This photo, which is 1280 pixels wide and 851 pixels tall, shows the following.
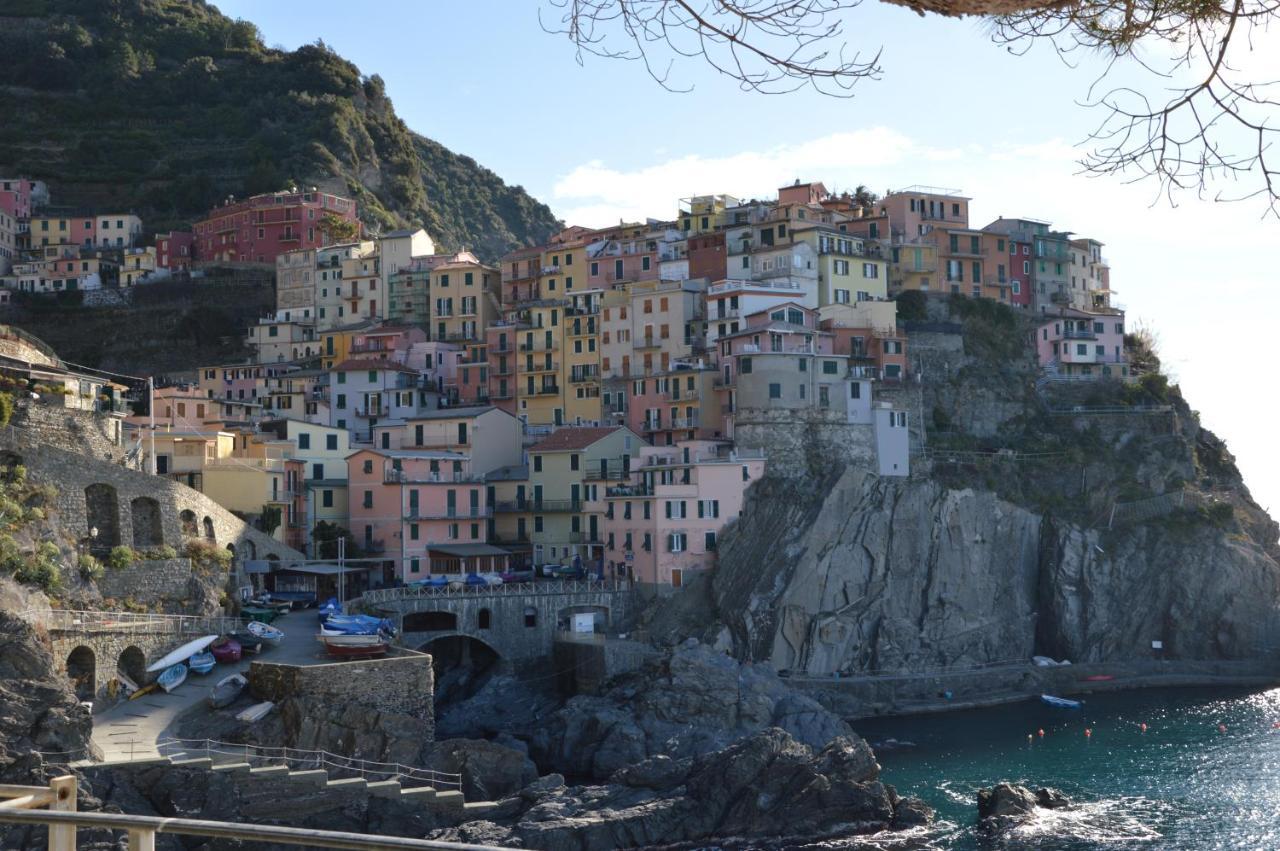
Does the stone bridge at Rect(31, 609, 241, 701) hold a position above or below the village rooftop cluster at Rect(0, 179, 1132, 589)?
below

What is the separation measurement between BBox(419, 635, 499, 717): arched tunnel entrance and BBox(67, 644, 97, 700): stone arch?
15312 mm

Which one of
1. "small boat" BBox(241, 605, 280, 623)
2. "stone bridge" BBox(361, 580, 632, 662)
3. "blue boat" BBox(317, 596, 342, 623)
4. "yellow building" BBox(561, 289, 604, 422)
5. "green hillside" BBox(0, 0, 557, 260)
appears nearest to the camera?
"blue boat" BBox(317, 596, 342, 623)

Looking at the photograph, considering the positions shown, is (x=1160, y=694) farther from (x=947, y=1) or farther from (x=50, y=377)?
(x=947, y=1)

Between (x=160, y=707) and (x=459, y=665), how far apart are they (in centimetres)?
1757

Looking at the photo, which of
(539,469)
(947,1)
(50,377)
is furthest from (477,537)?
(947,1)

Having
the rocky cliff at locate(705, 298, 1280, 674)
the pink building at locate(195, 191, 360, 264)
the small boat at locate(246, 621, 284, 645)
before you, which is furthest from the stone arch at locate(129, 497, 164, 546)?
the pink building at locate(195, 191, 360, 264)

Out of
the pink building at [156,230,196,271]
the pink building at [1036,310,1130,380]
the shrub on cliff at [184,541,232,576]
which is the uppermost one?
the pink building at [156,230,196,271]

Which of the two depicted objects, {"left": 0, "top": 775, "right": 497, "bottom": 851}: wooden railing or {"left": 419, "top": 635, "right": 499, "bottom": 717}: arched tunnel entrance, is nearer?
{"left": 0, "top": 775, "right": 497, "bottom": 851}: wooden railing

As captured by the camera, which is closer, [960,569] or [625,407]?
[960,569]

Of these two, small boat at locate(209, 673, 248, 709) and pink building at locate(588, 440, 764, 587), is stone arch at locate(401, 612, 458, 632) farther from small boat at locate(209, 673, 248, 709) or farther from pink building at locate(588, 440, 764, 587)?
small boat at locate(209, 673, 248, 709)

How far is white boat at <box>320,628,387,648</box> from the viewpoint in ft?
147

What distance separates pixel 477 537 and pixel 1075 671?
82.1 feet

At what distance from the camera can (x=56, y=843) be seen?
6.03 metres

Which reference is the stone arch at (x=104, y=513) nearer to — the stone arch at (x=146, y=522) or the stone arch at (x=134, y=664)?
the stone arch at (x=146, y=522)
